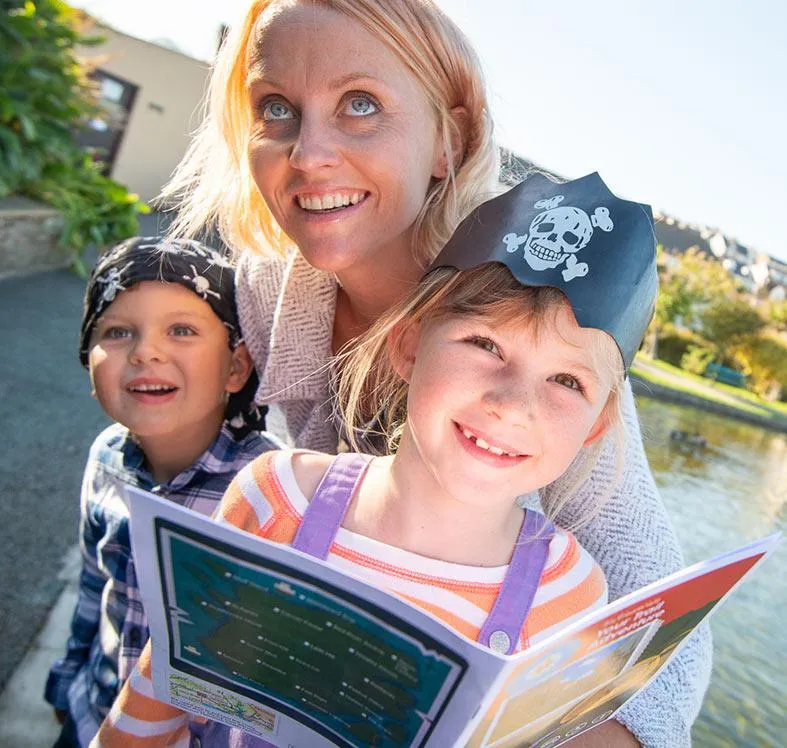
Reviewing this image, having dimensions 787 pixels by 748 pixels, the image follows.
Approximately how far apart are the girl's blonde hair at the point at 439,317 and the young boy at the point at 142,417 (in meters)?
0.31

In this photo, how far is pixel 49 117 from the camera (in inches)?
298

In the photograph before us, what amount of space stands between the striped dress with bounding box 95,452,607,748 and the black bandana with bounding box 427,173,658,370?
38 centimetres

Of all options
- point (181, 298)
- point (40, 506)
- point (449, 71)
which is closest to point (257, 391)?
point (181, 298)

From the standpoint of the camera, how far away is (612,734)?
138 cm

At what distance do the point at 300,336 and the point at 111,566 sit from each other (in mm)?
675

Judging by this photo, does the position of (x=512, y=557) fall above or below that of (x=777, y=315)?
above

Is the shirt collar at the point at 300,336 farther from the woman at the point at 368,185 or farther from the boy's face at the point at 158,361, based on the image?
the boy's face at the point at 158,361

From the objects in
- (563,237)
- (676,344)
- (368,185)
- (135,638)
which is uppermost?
(563,237)

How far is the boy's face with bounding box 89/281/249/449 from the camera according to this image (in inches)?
74.1

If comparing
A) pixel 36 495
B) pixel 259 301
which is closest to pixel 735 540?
pixel 36 495

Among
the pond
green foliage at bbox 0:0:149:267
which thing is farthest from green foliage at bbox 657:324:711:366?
green foliage at bbox 0:0:149:267

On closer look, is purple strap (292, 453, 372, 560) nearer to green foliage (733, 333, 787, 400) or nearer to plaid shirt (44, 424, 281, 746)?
plaid shirt (44, 424, 281, 746)

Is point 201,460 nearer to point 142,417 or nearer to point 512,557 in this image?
point 142,417

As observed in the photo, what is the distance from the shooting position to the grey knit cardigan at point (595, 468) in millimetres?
1443
